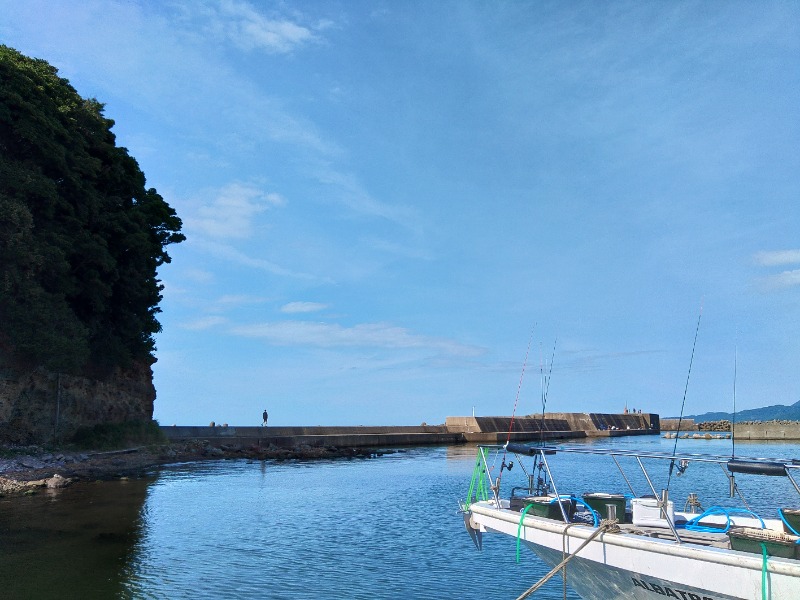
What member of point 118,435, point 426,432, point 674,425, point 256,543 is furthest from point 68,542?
point 674,425

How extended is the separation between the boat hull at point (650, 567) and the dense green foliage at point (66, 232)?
85.6ft

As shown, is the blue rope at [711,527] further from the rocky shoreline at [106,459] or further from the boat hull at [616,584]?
the rocky shoreline at [106,459]

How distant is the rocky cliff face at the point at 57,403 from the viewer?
29.3m

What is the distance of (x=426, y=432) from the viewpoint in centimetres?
6700

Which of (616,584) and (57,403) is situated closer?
(616,584)

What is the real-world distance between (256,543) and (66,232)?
22.8 meters

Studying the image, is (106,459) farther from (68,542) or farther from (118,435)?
(68,542)

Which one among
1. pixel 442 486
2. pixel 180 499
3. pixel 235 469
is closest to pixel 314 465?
pixel 235 469

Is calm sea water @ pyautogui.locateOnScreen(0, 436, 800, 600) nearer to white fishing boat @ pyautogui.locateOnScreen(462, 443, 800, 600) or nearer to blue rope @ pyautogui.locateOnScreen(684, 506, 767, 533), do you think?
white fishing boat @ pyautogui.locateOnScreen(462, 443, 800, 600)

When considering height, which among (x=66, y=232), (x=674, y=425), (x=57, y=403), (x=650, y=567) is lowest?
(x=650, y=567)

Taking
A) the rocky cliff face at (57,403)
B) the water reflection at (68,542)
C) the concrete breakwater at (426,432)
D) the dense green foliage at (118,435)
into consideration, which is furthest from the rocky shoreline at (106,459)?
the concrete breakwater at (426,432)

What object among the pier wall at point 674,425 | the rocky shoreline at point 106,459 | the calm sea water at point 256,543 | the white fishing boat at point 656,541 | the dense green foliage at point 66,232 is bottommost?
the calm sea water at point 256,543

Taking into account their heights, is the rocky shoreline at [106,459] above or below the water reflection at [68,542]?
above

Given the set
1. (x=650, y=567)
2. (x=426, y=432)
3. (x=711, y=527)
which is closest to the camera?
(x=650, y=567)
